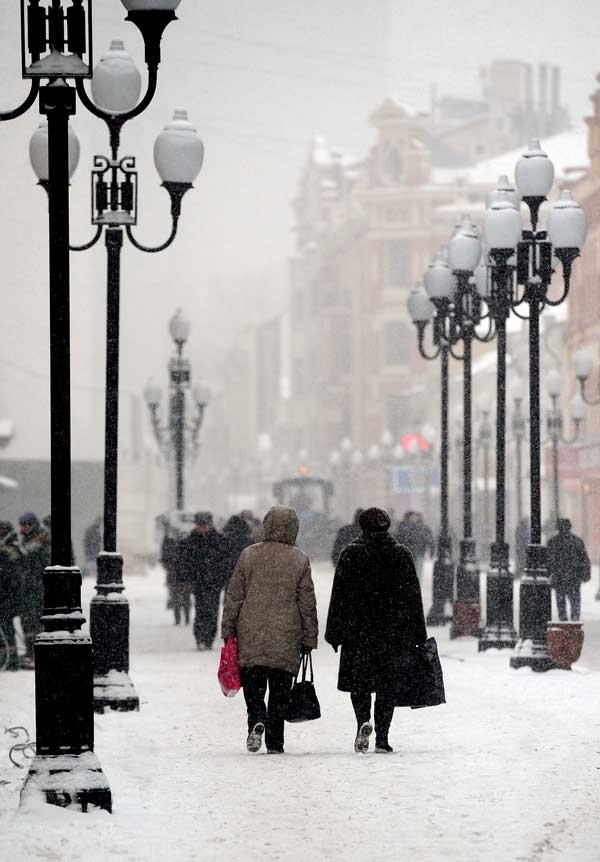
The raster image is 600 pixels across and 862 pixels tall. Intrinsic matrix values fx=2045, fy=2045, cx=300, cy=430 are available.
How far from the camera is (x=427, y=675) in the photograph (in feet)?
40.5

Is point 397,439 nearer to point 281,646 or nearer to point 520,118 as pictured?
point 520,118

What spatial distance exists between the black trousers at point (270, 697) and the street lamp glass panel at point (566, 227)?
9.10m

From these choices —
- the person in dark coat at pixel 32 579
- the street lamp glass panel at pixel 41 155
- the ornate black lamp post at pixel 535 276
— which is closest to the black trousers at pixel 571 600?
the ornate black lamp post at pixel 535 276

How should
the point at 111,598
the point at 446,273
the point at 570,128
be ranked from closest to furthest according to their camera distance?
the point at 111,598 < the point at 446,273 < the point at 570,128

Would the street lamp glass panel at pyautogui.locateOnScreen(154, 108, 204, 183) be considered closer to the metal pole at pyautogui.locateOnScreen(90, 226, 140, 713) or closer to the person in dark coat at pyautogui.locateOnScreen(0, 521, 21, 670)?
the metal pole at pyautogui.locateOnScreen(90, 226, 140, 713)

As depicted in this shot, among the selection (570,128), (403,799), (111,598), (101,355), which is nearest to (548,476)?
(101,355)

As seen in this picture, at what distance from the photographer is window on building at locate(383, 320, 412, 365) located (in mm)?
119812

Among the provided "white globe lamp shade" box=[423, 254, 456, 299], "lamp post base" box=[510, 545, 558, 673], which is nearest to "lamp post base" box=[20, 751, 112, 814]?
"lamp post base" box=[510, 545, 558, 673]

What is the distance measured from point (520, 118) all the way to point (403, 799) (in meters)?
145

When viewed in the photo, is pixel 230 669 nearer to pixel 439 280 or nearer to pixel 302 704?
pixel 302 704

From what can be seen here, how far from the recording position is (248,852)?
8.75 metres

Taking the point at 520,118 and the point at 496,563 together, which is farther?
the point at 520,118

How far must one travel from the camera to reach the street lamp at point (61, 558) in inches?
383

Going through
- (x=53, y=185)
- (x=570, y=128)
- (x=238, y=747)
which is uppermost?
(x=570, y=128)
